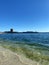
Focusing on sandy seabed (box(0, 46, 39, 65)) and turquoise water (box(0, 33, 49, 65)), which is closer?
sandy seabed (box(0, 46, 39, 65))

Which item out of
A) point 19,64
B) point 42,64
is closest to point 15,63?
point 19,64

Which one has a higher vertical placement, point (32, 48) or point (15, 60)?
point (15, 60)

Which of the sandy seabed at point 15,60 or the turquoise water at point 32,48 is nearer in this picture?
the sandy seabed at point 15,60

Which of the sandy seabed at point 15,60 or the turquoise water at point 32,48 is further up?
the sandy seabed at point 15,60

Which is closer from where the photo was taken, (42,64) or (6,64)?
(6,64)

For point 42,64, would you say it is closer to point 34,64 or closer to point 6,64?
point 34,64

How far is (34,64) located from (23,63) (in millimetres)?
697

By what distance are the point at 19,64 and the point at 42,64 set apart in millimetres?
1524

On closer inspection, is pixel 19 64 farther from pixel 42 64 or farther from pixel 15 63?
pixel 42 64

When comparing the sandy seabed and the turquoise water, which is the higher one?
the sandy seabed

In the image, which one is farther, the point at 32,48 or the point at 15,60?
the point at 32,48

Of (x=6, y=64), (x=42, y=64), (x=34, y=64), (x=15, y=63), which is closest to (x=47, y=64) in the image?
(x=42, y=64)

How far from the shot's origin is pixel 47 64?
8.27 metres

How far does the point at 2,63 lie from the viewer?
7.67 meters
